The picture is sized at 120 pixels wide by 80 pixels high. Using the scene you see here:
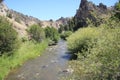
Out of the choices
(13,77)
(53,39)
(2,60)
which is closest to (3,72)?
(13,77)

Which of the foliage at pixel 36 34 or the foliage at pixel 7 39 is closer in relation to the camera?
the foliage at pixel 7 39

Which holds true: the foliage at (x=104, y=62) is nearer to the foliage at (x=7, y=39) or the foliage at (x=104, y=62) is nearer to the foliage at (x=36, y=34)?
the foliage at (x=7, y=39)

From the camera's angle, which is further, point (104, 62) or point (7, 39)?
point (7, 39)

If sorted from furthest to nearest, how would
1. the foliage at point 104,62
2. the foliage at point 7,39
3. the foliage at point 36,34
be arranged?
the foliage at point 36,34, the foliage at point 7,39, the foliage at point 104,62

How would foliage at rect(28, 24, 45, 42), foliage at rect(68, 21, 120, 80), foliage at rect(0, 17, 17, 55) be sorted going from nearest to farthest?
foliage at rect(68, 21, 120, 80), foliage at rect(0, 17, 17, 55), foliage at rect(28, 24, 45, 42)

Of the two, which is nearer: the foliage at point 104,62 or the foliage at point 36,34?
the foliage at point 104,62

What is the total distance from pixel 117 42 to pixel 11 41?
26.8m

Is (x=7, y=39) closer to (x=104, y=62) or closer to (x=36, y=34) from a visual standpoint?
(x=104, y=62)

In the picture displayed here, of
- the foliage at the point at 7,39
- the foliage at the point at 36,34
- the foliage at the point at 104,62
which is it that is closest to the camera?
the foliage at the point at 104,62

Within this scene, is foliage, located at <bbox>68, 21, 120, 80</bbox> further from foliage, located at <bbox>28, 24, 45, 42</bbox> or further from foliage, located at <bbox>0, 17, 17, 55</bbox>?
foliage, located at <bbox>28, 24, 45, 42</bbox>

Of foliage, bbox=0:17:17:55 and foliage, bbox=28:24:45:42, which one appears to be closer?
foliage, bbox=0:17:17:55

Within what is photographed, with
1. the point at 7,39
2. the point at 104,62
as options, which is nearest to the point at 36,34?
the point at 7,39

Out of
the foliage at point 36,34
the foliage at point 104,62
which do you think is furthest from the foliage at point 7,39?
the foliage at point 36,34

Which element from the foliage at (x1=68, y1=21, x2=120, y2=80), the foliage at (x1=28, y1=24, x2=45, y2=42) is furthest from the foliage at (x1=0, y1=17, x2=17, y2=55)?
the foliage at (x1=28, y1=24, x2=45, y2=42)
